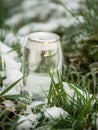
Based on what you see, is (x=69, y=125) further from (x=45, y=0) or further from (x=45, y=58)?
(x=45, y=0)

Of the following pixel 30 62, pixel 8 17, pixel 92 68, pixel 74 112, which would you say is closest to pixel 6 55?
pixel 30 62

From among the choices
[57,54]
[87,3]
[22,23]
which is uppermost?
[87,3]

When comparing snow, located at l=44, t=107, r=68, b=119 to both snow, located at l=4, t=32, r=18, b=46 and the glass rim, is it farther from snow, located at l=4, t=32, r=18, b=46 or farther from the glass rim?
snow, located at l=4, t=32, r=18, b=46

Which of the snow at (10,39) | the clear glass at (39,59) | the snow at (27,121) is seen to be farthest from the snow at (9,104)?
the snow at (10,39)

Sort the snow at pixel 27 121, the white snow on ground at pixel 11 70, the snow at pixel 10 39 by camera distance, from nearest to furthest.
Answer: the snow at pixel 27 121 → the white snow on ground at pixel 11 70 → the snow at pixel 10 39

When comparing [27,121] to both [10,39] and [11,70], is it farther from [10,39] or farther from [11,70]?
[10,39]

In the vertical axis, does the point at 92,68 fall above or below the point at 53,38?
below

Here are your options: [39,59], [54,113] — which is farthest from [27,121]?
[39,59]

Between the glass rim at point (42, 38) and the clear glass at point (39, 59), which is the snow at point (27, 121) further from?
the glass rim at point (42, 38)

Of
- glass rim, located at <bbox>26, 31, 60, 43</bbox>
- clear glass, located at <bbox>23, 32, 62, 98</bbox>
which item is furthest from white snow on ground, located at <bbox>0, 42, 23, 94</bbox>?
glass rim, located at <bbox>26, 31, 60, 43</bbox>
